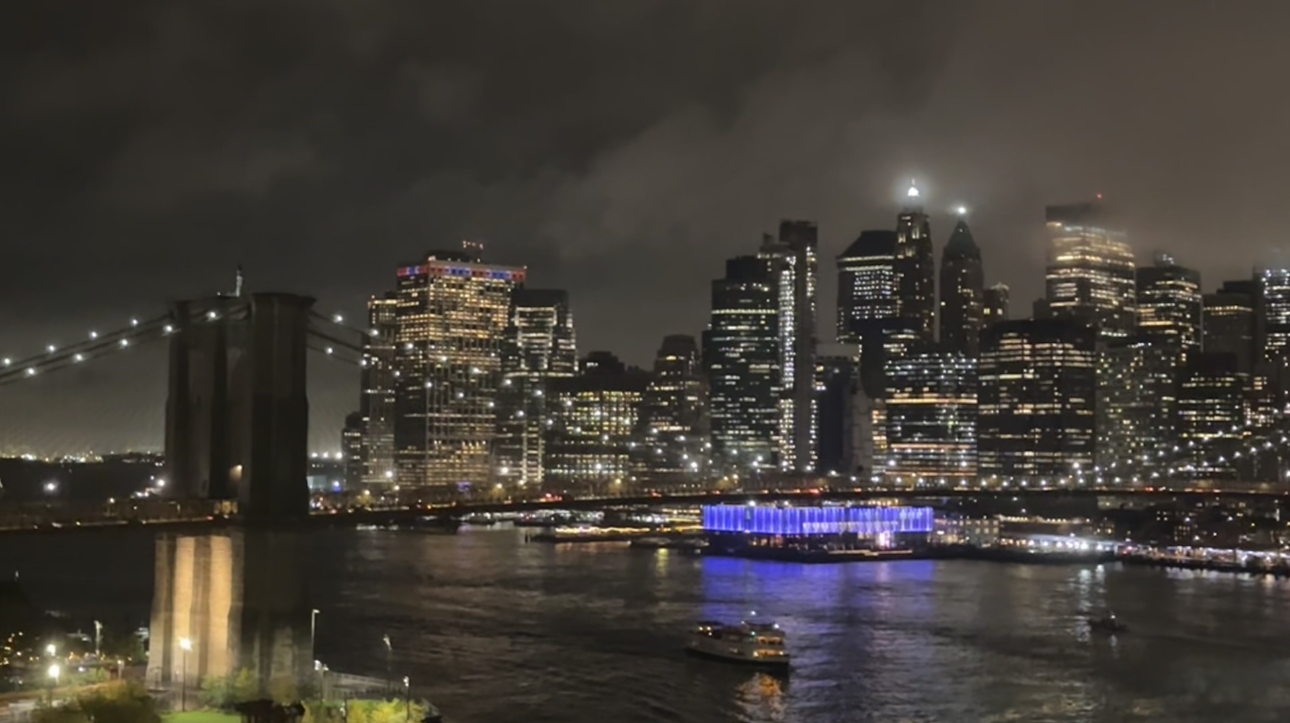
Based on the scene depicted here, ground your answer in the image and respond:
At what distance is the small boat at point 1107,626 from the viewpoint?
37531 mm

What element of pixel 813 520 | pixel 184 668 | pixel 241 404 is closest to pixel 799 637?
pixel 241 404

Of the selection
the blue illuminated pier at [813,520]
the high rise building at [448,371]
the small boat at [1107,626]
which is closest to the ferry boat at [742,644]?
the small boat at [1107,626]

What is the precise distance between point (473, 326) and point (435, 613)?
6963 cm

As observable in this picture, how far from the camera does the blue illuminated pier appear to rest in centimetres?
6962

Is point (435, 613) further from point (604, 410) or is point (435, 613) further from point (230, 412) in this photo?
point (604, 410)

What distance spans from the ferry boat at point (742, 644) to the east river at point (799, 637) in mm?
496

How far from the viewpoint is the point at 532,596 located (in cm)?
4406

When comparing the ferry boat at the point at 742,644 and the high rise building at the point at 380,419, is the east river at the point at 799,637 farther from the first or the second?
the high rise building at the point at 380,419

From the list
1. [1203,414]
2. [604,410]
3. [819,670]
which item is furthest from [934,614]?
[1203,414]

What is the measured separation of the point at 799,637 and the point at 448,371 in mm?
61697

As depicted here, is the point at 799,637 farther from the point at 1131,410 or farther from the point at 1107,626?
the point at 1131,410

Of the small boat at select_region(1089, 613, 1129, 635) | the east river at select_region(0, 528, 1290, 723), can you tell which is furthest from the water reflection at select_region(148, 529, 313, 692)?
the small boat at select_region(1089, 613, 1129, 635)

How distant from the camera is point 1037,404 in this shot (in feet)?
390

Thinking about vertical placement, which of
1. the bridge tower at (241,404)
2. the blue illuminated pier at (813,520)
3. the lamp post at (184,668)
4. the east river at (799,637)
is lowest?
the east river at (799,637)
